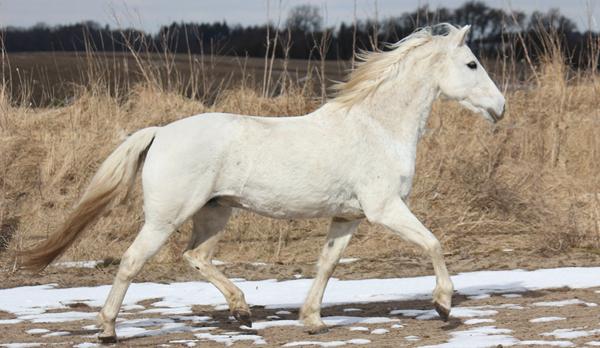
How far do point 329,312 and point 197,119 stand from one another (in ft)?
5.72

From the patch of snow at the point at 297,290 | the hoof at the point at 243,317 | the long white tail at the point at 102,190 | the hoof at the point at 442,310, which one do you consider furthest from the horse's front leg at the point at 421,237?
the long white tail at the point at 102,190

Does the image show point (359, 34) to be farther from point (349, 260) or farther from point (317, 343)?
point (317, 343)

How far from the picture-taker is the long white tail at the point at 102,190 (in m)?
6.04

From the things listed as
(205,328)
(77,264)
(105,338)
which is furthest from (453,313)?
(77,264)

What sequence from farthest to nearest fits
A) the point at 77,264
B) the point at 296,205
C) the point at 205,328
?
the point at 77,264
the point at 205,328
the point at 296,205

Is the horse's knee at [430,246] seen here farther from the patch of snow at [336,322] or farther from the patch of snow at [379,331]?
the patch of snow at [336,322]

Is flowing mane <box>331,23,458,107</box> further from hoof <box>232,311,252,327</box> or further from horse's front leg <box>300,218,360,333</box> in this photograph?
hoof <box>232,311,252,327</box>

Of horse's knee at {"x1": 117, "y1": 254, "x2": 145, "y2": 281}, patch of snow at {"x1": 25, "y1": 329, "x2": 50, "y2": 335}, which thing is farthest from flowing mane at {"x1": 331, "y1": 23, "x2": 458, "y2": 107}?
patch of snow at {"x1": 25, "y1": 329, "x2": 50, "y2": 335}

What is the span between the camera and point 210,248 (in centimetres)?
632

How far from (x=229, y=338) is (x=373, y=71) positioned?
1969mm

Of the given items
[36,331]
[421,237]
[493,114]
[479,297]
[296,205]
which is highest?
[493,114]

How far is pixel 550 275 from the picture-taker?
7.94 meters

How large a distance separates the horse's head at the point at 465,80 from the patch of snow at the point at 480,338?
1.50 meters

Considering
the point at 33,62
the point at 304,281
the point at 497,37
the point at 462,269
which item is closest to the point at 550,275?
the point at 462,269
